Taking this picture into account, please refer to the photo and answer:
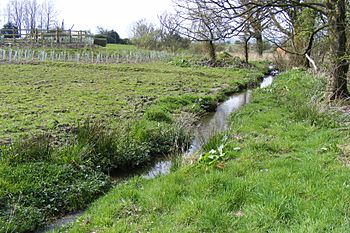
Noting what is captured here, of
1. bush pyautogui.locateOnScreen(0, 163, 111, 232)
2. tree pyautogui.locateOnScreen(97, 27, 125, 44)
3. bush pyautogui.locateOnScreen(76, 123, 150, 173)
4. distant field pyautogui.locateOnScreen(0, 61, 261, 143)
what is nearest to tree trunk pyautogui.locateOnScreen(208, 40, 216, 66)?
distant field pyautogui.locateOnScreen(0, 61, 261, 143)

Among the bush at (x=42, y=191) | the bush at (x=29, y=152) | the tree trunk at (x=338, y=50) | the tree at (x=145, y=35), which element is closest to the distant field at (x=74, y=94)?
the bush at (x=29, y=152)

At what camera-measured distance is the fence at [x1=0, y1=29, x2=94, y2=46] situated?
3805 cm

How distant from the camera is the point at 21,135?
26.3 feet

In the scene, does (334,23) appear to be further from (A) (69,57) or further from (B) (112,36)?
(B) (112,36)

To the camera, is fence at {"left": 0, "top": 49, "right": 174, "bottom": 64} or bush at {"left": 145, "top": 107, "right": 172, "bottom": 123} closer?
bush at {"left": 145, "top": 107, "right": 172, "bottom": 123}

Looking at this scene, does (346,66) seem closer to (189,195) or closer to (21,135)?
(189,195)

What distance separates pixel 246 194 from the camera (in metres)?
4.91

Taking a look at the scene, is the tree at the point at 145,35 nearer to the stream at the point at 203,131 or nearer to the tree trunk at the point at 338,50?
the stream at the point at 203,131

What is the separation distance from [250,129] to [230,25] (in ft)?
11.0

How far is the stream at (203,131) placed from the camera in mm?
5278

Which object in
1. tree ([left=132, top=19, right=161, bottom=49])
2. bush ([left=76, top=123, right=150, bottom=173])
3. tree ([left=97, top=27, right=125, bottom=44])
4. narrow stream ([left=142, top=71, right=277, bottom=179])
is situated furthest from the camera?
tree ([left=97, top=27, right=125, bottom=44])

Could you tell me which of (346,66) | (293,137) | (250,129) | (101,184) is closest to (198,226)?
(101,184)

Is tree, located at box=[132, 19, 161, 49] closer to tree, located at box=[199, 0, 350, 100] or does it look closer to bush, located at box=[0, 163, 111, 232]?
tree, located at box=[199, 0, 350, 100]

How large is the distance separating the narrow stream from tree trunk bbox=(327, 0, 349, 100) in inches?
132
